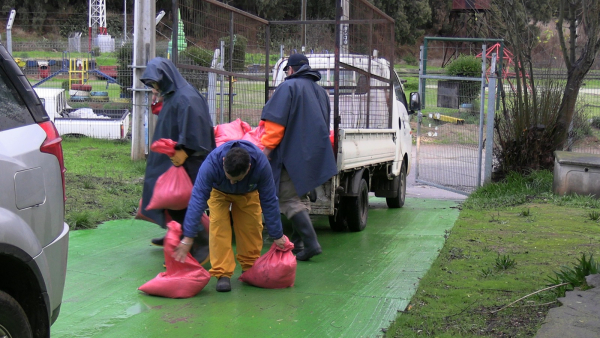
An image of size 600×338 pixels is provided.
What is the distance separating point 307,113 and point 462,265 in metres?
1.99

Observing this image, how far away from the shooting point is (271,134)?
21.1ft

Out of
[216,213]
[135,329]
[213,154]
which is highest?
[213,154]

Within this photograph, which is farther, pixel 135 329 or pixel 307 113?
pixel 307 113

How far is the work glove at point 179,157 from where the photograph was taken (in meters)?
5.93

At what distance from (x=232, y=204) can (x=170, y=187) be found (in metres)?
0.68

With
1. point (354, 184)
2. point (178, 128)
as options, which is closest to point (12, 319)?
point (178, 128)

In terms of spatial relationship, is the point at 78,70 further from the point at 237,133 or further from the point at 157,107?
the point at 157,107

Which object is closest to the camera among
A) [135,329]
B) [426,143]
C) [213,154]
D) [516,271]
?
[135,329]

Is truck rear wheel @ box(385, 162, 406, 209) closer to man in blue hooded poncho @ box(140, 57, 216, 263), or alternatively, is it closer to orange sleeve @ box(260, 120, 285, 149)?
orange sleeve @ box(260, 120, 285, 149)

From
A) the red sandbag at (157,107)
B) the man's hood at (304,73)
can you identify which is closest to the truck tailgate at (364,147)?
the man's hood at (304,73)

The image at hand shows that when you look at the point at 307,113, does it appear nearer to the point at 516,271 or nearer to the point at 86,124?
the point at 516,271

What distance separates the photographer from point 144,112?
12.5 meters

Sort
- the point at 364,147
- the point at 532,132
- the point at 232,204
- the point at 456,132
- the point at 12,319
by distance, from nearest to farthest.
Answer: the point at 12,319 → the point at 232,204 → the point at 364,147 → the point at 532,132 → the point at 456,132

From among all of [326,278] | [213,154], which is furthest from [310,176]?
[213,154]
